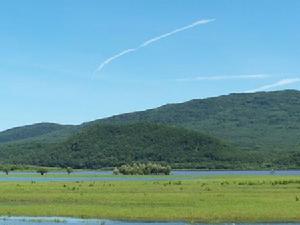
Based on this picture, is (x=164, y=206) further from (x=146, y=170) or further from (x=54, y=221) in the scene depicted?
(x=146, y=170)

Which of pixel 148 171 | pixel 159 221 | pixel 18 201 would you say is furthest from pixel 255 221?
pixel 148 171

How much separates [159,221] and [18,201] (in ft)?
73.7

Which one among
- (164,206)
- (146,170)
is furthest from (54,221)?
(146,170)

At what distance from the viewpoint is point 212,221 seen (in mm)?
46469

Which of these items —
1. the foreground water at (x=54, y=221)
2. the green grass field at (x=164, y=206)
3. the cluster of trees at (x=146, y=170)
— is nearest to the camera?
the foreground water at (x=54, y=221)

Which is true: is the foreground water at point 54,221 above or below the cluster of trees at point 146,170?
below

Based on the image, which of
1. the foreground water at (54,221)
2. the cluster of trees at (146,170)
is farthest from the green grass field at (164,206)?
the cluster of trees at (146,170)

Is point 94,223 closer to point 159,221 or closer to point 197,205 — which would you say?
point 159,221

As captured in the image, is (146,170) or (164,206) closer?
(164,206)

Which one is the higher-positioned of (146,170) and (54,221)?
(146,170)

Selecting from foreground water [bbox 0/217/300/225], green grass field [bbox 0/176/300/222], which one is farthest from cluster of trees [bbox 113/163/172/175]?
foreground water [bbox 0/217/300/225]

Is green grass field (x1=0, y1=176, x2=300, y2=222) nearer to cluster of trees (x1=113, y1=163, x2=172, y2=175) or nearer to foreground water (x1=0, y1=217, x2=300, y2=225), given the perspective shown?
foreground water (x1=0, y1=217, x2=300, y2=225)

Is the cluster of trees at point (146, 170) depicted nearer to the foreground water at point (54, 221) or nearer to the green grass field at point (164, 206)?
the green grass field at point (164, 206)

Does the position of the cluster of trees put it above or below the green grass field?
above
